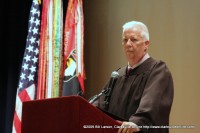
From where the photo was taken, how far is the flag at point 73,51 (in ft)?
15.0

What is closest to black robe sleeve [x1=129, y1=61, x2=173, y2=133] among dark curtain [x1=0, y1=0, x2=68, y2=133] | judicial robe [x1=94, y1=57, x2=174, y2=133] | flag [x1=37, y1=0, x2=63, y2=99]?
judicial robe [x1=94, y1=57, x2=174, y2=133]

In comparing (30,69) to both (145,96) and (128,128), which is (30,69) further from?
(128,128)

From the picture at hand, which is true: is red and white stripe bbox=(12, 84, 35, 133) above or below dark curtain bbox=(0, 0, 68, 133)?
below

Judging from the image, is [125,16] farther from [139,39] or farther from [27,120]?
[27,120]

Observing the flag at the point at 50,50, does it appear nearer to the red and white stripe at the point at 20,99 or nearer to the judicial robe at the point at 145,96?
the red and white stripe at the point at 20,99

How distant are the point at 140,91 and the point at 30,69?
7.45 ft

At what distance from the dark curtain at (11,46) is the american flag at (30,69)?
1.60ft

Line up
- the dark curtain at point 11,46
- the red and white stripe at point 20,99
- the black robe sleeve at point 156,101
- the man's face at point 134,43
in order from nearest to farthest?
the black robe sleeve at point 156,101
the man's face at point 134,43
the red and white stripe at point 20,99
the dark curtain at point 11,46

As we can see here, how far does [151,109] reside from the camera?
2.42m

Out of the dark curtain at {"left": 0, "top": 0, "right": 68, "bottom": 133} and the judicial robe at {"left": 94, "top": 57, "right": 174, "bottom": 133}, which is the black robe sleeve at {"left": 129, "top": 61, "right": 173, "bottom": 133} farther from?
the dark curtain at {"left": 0, "top": 0, "right": 68, "bottom": 133}

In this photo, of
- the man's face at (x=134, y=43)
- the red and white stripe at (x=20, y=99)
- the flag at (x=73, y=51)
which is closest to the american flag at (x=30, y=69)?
the red and white stripe at (x=20, y=99)

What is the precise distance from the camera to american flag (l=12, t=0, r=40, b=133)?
4527 millimetres

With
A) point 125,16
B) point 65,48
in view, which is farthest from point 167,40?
point 65,48

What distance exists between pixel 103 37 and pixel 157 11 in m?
0.94
